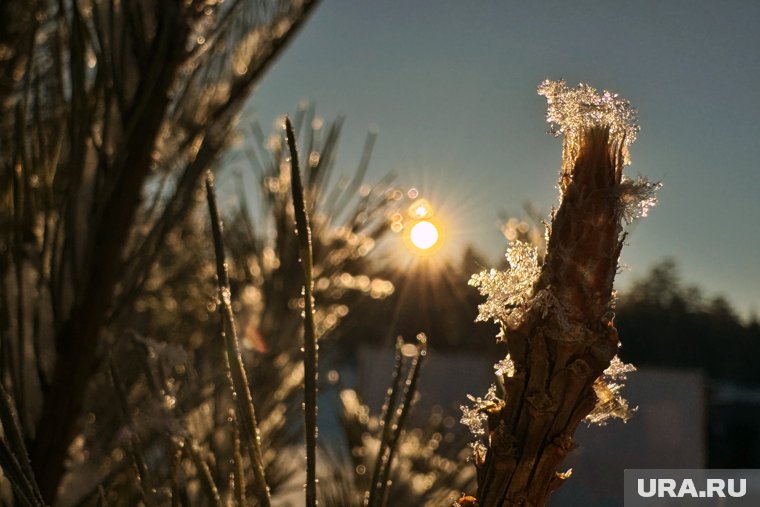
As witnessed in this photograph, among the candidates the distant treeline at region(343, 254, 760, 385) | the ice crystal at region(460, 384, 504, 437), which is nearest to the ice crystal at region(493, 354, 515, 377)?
the ice crystal at region(460, 384, 504, 437)

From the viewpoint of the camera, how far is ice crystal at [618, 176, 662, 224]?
0.30 metres

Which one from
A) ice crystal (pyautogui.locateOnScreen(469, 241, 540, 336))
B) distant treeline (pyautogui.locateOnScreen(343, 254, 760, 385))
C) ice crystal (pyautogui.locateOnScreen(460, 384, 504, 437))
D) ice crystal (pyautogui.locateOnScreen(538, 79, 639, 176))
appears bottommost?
ice crystal (pyautogui.locateOnScreen(460, 384, 504, 437))

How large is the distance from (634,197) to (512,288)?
0.20 ft

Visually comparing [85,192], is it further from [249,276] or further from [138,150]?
[249,276]

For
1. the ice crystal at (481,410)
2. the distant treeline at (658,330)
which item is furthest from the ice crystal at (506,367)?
the distant treeline at (658,330)

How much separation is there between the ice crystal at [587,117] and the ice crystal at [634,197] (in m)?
0.02

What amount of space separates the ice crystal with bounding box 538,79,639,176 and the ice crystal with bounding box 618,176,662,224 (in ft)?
0.05

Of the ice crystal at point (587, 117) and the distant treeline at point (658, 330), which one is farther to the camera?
the distant treeline at point (658, 330)

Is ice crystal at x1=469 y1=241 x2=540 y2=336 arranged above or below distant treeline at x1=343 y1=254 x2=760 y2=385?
below

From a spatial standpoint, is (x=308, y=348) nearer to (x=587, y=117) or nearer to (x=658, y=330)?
(x=587, y=117)

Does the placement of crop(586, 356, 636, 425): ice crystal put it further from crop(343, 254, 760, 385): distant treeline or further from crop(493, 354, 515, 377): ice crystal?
crop(343, 254, 760, 385): distant treeline

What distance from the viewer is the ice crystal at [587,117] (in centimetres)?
31

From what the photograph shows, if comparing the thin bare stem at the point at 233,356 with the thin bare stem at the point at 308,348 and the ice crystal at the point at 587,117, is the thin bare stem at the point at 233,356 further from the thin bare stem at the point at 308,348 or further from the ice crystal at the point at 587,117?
the ice crystal at the point at 587,117

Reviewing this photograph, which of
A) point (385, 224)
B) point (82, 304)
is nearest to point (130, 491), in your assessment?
point (82, 304)
